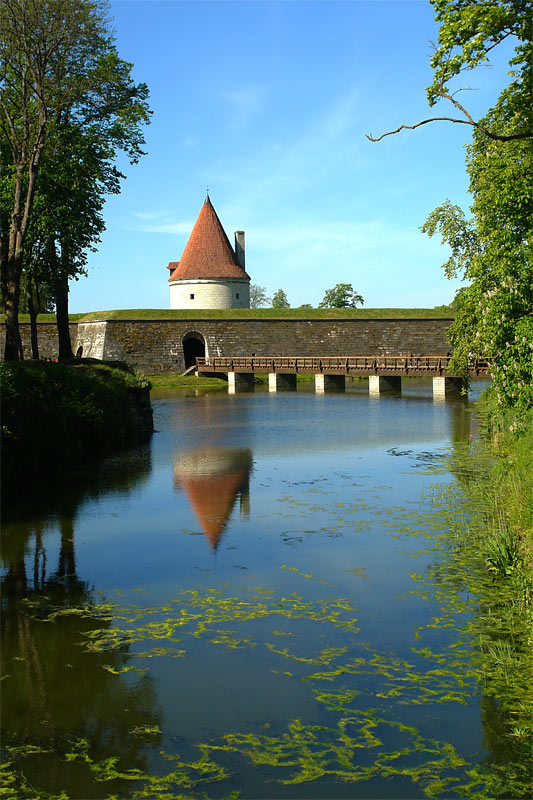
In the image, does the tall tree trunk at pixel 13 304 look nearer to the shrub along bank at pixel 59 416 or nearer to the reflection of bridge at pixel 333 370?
the shrub along bank at pixel 59 416

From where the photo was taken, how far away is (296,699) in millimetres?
5199

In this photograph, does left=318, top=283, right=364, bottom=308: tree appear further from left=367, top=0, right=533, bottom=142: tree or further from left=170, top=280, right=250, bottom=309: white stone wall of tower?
left=367, top=0, right=533, bottom=142: tree

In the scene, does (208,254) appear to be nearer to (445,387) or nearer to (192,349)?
(192,349)

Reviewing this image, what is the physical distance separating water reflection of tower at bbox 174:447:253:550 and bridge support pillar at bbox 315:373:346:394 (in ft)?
64.8

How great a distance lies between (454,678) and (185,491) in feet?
25.2

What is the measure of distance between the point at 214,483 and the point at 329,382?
974 inches

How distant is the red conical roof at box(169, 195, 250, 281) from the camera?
52719 millimetres

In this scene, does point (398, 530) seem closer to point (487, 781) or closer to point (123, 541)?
point (123, 541)

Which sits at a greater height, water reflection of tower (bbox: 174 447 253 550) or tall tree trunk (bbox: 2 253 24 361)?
tall tree trunk (bbox: 2 253 24 361)

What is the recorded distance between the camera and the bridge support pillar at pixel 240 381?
3888 centimetres

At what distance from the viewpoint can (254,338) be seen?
4612 cm

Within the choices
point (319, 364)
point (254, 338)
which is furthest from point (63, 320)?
point (254, 338)

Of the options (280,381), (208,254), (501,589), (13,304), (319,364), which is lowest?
(501,589)

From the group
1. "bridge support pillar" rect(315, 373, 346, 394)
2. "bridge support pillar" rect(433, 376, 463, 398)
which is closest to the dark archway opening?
"bridge support pillar" rect(315, 373, 346, 394)
